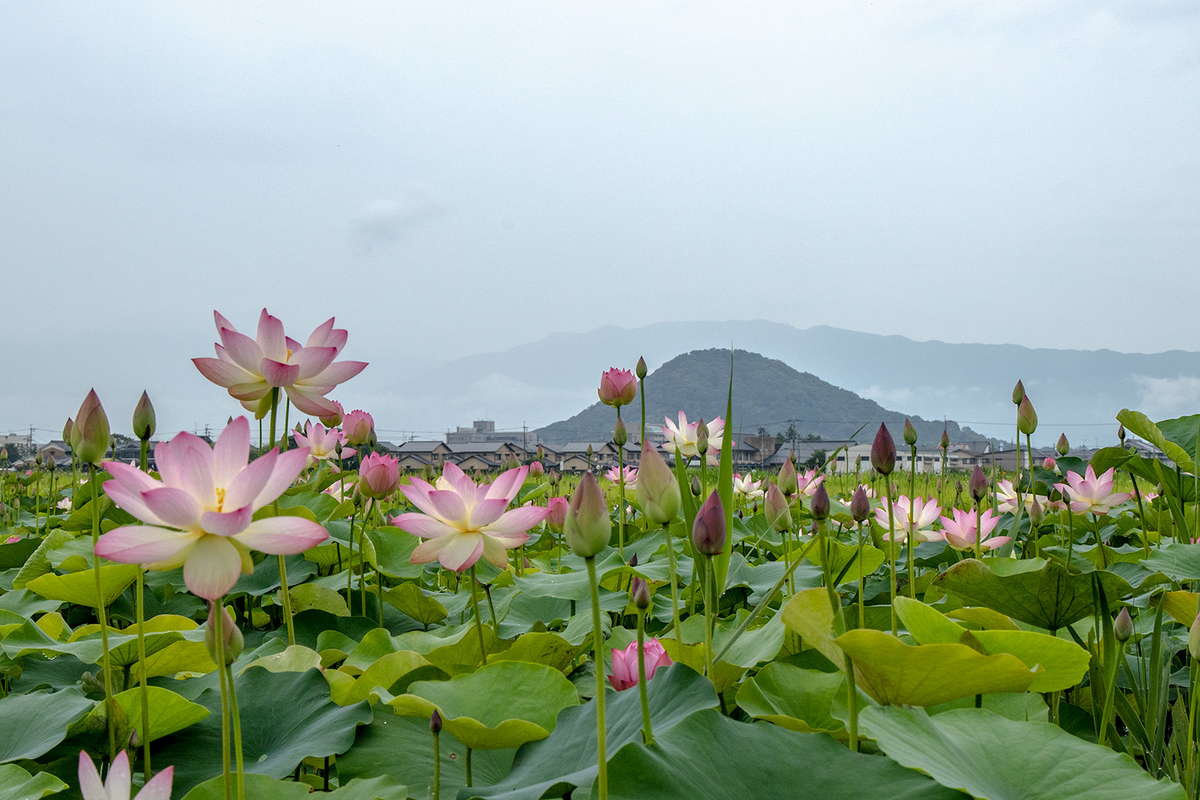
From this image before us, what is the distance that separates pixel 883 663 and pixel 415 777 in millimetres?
472

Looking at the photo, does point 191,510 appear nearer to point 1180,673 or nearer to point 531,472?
point 1180,673

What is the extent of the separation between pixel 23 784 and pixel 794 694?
76cm

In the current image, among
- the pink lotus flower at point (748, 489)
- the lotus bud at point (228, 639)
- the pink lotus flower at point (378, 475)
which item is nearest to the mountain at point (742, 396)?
the pink lotus flower at point (748, 489)

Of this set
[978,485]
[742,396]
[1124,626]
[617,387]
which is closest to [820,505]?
[1124,626]

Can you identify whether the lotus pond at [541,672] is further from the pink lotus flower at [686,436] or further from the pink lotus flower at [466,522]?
the pink lotus flower at [686,436]

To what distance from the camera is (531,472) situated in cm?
351

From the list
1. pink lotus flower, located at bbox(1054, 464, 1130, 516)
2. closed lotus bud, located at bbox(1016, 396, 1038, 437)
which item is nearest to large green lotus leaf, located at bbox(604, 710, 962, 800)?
closed lotus bud, located at bbox(1016, 396, 1038, 437)

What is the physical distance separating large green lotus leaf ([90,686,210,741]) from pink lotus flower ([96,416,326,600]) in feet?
1.14

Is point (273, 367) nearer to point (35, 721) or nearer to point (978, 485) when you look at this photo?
point (35, 721)

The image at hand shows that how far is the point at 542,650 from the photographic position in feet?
3.49

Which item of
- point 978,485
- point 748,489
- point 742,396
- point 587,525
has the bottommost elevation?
point 742,396

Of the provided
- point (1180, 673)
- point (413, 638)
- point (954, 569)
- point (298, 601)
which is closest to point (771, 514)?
point (954, 569)

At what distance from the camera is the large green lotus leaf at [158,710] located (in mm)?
827

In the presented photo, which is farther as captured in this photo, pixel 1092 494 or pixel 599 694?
pixel 1092 494
